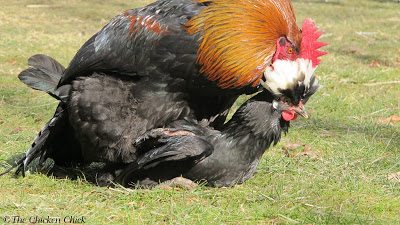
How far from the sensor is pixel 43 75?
18.2ft

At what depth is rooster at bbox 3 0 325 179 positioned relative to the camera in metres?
4.79

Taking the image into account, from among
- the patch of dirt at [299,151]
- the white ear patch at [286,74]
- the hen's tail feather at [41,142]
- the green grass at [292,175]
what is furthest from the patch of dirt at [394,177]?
the hen's tail feather at [41,142]

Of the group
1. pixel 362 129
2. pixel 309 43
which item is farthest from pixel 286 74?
pixel 362 129

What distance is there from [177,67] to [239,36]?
497 mm

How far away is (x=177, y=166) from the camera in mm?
4992

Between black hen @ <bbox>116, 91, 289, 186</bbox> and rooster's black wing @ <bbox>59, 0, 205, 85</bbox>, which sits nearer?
rooster's black wing @ <bbox>59, 0, 205, 85</bbox>

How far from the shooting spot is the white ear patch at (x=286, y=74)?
4.80m

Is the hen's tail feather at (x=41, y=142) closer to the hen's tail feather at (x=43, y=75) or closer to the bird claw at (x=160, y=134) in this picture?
the hen's tail feather at (x=43, y=75)

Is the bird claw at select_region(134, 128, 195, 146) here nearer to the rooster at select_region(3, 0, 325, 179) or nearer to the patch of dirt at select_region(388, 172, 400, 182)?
the rooster at select_region(3, 0, 325, 179)

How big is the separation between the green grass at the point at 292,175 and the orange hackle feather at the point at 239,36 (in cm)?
88

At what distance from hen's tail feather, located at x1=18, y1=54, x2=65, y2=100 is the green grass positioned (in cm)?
72

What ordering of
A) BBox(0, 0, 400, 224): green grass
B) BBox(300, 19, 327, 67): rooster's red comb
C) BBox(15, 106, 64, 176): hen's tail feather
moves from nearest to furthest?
BBox(0, 0, 400, 224): green grass, BBox(300, 19, 327, 67): rooster's red comb, BBox(15, 106, 64, 176): hen's tail feather

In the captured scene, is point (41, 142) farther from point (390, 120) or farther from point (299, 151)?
point (390, 120)

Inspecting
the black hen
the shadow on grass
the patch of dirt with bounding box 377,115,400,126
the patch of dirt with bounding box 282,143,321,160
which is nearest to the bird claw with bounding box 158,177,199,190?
the black hen
